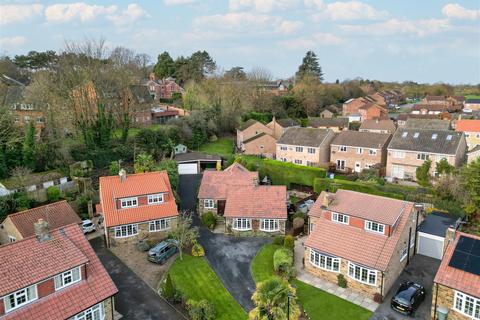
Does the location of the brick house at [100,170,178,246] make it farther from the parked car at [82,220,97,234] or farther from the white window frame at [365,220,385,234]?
the white window frame at [365,220,385,234]

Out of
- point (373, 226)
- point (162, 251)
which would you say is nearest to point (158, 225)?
point (162, 251)

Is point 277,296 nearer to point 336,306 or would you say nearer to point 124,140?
point 336,306

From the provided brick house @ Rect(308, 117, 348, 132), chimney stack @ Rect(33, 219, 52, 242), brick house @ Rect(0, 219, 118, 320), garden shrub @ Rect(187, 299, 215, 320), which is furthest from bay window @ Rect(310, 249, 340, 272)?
brick house @ Rect(308, 117, 348, 132)

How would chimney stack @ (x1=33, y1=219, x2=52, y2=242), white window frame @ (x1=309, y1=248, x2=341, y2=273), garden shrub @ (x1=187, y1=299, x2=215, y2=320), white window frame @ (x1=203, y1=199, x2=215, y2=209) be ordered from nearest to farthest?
chimney stack @ (x1=33, y1=219, x2=52, y2=242) < garden shrub @ (x1=187, y1=299, x2=215, y2=320) < white window frame @ (x1=309, y1=248, x2=341, y2=273) < white window frame @ (x1=203, y1=199, x2=215, y2=209)

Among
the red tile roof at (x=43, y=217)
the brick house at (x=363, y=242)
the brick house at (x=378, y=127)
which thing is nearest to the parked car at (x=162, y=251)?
the red tile roof at (x=43, y=217)

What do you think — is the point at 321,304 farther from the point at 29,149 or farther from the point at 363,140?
the point at 29,149

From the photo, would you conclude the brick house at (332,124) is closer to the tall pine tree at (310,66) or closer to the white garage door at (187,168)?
the white garage door at (187,168)
